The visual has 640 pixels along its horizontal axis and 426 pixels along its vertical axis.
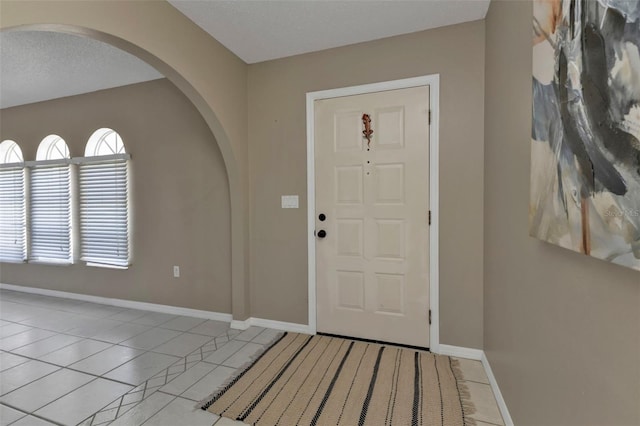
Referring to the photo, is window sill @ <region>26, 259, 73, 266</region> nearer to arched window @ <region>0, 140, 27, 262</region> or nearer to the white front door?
arched window @ <region>0, 140, 27, 262</region>

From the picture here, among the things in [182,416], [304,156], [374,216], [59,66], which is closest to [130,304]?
[182,416]

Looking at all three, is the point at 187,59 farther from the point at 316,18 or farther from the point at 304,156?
the point at 304,156

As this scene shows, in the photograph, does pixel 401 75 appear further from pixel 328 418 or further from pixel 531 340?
pixel 328 418

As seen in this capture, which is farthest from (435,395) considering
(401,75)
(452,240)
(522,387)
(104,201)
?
(104,201)

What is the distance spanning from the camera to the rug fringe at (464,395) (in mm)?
1623

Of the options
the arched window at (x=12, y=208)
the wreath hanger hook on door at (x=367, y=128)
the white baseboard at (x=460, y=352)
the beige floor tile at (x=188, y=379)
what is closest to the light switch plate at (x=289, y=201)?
the wreath hanger hook on door at (x=367, y=128)

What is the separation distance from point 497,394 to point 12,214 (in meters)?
6.10

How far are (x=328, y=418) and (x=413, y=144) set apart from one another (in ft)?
6.64

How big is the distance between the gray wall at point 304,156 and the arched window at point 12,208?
3704 millimetres

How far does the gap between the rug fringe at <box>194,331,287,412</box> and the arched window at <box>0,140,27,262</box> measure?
404 cm

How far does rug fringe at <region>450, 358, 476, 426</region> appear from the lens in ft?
5.32

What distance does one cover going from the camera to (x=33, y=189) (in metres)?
3.95

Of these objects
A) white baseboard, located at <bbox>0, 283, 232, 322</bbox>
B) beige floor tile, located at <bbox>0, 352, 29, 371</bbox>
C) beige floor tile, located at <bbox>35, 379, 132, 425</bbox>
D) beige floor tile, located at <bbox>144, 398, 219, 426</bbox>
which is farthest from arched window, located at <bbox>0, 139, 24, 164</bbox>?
beige floor tile, located at <bbox>144, 398, 219, 426</bbox>

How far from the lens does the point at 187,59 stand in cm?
221
